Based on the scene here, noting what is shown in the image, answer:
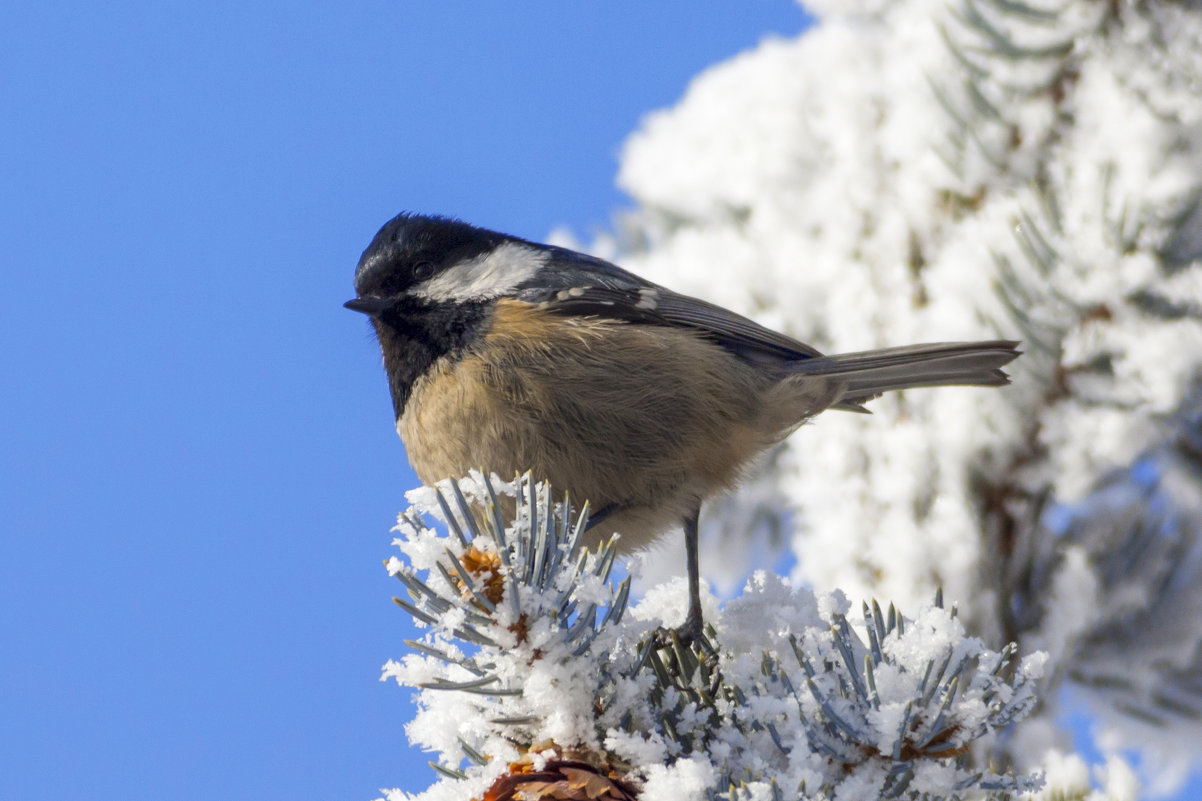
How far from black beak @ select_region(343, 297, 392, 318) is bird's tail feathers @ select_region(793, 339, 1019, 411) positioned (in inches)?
29.3

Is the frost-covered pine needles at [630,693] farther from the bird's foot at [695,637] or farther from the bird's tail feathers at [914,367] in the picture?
the bird's tail feathers at [914,367]

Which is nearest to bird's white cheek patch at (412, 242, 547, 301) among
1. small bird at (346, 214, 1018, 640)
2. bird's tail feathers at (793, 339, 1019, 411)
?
small bird at (346, 214, 1018, 640)

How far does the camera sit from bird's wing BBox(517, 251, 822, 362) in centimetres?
181

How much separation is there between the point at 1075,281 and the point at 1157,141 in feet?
0.73

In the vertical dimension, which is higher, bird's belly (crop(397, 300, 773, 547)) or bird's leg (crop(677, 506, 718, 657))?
bird's belly (crop(397, 300, 773, 547))

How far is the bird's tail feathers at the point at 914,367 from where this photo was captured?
1.53 meters

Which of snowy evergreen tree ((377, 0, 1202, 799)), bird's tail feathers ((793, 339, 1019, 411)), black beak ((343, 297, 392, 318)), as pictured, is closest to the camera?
snowy evergreen tree ((377, 0, 1202, 799))

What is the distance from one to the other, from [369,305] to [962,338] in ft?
3.25

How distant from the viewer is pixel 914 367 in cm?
170

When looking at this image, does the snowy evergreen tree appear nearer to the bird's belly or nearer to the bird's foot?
the bird's foot

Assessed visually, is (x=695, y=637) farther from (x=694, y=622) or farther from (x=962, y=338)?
(x=962, y=338)

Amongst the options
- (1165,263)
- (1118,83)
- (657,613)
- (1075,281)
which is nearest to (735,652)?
(657,613)

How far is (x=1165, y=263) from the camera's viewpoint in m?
1.50

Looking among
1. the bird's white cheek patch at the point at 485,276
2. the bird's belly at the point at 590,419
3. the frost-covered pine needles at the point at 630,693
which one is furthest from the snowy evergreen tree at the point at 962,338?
the bird's white cheek patch at the point at 485,276
